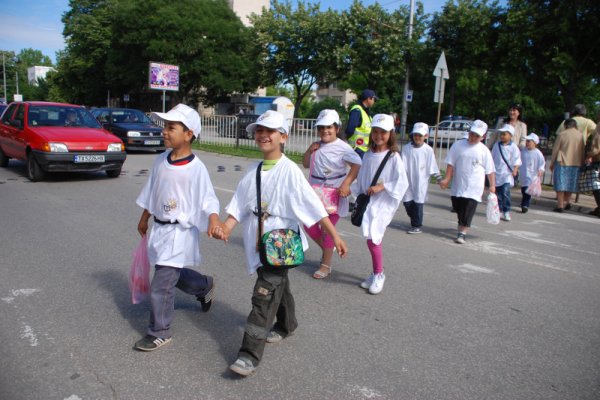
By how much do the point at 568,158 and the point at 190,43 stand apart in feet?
113

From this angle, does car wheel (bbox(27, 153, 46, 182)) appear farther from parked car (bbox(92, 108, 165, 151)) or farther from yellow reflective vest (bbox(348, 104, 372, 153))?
yellow reflective vest (bbox(348, 104, 372, 153))

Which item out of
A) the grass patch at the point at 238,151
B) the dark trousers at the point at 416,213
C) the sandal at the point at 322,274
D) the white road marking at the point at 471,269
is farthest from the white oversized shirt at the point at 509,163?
the grass patch at the point at 238,151

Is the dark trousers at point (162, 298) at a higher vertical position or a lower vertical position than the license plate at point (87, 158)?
lower

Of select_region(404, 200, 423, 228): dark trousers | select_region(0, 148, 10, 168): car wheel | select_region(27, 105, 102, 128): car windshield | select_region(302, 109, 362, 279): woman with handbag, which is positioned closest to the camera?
select_region(302, 109, 362, 279): woman with handbag

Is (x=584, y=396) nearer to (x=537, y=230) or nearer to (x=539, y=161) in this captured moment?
(x=537, y=230)

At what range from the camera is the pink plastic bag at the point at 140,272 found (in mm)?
3719

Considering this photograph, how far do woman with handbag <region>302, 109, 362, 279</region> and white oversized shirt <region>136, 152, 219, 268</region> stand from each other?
1.62 m

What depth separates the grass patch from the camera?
17.3 m

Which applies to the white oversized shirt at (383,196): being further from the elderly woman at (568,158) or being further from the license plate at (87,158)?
the license plate at (87,158)

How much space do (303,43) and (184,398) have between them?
3564 centimetres

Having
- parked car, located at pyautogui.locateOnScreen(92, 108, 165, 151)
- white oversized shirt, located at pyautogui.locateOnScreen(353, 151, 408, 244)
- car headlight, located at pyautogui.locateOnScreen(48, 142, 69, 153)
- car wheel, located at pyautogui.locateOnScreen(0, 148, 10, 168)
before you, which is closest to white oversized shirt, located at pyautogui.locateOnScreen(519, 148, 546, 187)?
white oversized shirt, located at pyautogui.locateOnScreen(353, 151, 408, 244)

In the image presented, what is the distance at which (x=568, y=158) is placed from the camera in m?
9.76

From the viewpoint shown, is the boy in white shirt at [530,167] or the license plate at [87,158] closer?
the boy in white shirt at [530,167]

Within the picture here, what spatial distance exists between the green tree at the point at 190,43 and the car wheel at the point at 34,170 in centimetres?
3016
